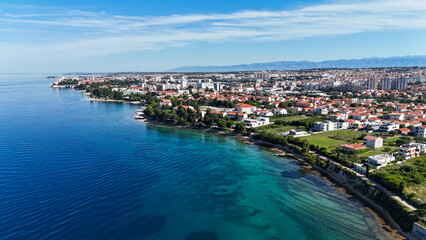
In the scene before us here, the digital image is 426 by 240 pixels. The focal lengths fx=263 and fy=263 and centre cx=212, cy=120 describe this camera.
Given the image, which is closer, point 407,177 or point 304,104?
point 407,177

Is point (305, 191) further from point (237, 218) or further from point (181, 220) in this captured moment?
point (181, 220)

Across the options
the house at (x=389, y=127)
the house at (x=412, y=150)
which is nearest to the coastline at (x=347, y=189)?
the house at (x=412, y=150)

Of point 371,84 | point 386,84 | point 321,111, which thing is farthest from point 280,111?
point 386,84

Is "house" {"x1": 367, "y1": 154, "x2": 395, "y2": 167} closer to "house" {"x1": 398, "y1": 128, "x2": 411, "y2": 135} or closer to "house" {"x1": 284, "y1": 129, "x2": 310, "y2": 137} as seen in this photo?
"house" {"x1": 284, "y1": 129, "x2": 310, "y2": 137}

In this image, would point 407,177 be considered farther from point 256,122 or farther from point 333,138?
point 256,122

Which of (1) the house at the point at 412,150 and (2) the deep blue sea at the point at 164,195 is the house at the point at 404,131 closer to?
(1) the house at the point at 412,150

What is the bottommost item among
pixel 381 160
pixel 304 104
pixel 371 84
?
pixel 381 160
